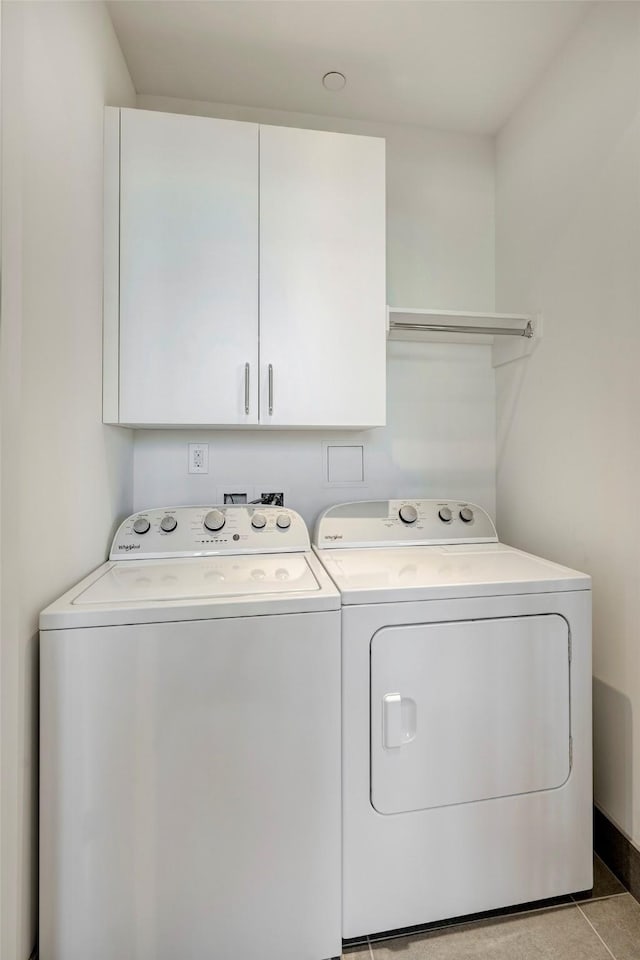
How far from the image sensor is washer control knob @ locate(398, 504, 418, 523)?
192 centimetres

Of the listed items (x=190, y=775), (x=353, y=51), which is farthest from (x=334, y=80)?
(x=190, y=775)

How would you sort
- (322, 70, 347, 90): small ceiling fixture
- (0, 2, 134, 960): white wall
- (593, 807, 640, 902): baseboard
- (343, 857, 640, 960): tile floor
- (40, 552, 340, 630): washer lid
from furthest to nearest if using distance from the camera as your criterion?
(322, 70, 347, 90): small ceiling fixture, (593, 807, 640, 902): baseboard, (343, 857, 640, 960): tile floor, (40, 552, 340, 630): washer lid, (0, 2, 134, 960): white wall

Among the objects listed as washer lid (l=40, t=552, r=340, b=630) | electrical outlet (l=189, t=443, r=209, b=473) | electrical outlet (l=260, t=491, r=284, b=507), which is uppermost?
electrical outlet (l=189, t=443, r=209, b=473)

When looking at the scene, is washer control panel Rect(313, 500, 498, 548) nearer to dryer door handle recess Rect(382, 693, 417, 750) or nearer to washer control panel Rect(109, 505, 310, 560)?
washer control panel Rect(109, 505, 310, 560)

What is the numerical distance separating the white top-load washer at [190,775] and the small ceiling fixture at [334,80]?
1.91 m

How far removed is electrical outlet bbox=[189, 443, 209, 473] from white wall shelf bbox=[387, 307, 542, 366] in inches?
34.2

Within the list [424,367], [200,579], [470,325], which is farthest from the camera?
[424,367]

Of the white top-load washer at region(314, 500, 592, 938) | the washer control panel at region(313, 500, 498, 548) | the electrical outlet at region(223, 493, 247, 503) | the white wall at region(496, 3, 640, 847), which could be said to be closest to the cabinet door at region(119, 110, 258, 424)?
the electrical outlet at region(223, 493, 247, 503)

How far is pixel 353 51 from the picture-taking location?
A: 1.70 m

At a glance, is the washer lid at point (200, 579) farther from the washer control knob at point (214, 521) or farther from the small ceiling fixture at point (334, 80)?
the small ceiling fixture at point (334, 80)

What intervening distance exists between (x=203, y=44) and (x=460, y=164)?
117 centimetres

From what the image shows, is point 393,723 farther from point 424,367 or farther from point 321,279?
point 424,367

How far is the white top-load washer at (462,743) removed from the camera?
47.4 inches

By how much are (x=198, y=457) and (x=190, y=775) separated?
3.85ft
